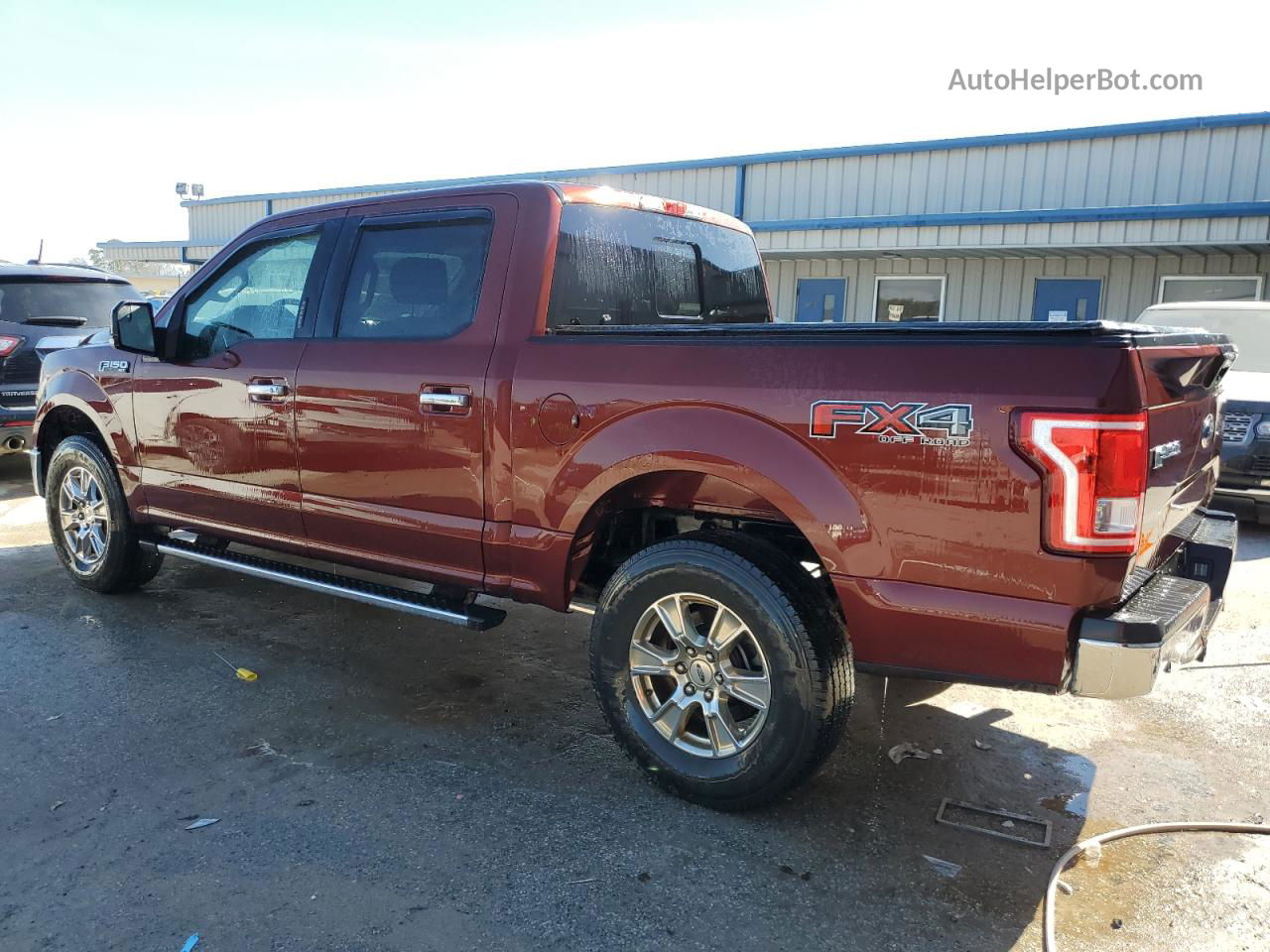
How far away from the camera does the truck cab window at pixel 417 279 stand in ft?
12.2

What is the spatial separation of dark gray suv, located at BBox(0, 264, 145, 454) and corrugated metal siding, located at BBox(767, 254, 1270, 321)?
32.5ft

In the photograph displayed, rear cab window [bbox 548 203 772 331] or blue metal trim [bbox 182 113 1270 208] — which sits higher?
blue metal trim [bbox 182 113 1270 208]

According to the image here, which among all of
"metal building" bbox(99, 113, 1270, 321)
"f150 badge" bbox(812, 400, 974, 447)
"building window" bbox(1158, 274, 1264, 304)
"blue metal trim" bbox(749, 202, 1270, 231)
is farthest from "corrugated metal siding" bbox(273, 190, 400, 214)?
"f150 badge" bbox(812, 400, 974, 447)

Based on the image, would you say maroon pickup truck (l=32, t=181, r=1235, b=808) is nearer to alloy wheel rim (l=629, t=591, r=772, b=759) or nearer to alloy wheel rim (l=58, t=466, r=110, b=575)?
alloy wheel rim (l=629, t=591, r=772, b=759)

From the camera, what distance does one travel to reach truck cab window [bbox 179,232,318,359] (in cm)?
429

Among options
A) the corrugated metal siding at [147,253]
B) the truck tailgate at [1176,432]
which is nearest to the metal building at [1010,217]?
the truck tailgate at [1176,432]

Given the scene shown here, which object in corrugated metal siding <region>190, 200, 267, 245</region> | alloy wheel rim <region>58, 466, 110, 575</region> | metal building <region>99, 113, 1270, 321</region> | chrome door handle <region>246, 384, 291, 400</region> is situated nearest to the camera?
chrome door handle <region>246, 384, 291, 400</region>

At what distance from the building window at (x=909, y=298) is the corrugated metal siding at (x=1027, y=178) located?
3.67 feet

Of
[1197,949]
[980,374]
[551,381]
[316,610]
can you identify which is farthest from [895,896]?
[316,610]

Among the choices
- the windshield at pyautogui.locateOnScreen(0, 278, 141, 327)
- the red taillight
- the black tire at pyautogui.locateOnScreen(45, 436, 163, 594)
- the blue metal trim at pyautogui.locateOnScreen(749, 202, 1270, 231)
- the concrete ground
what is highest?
the blue metal trim at pyautogui.locateOnScreen(749, 202, 1270, 231)

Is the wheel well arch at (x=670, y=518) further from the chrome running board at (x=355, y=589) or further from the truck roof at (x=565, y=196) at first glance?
the truck roof at (x=565, y=196)

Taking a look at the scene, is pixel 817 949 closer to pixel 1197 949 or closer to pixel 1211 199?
pixel 1197 949

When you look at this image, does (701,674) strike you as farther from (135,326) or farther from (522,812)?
(135,326)

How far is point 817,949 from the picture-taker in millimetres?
2473
